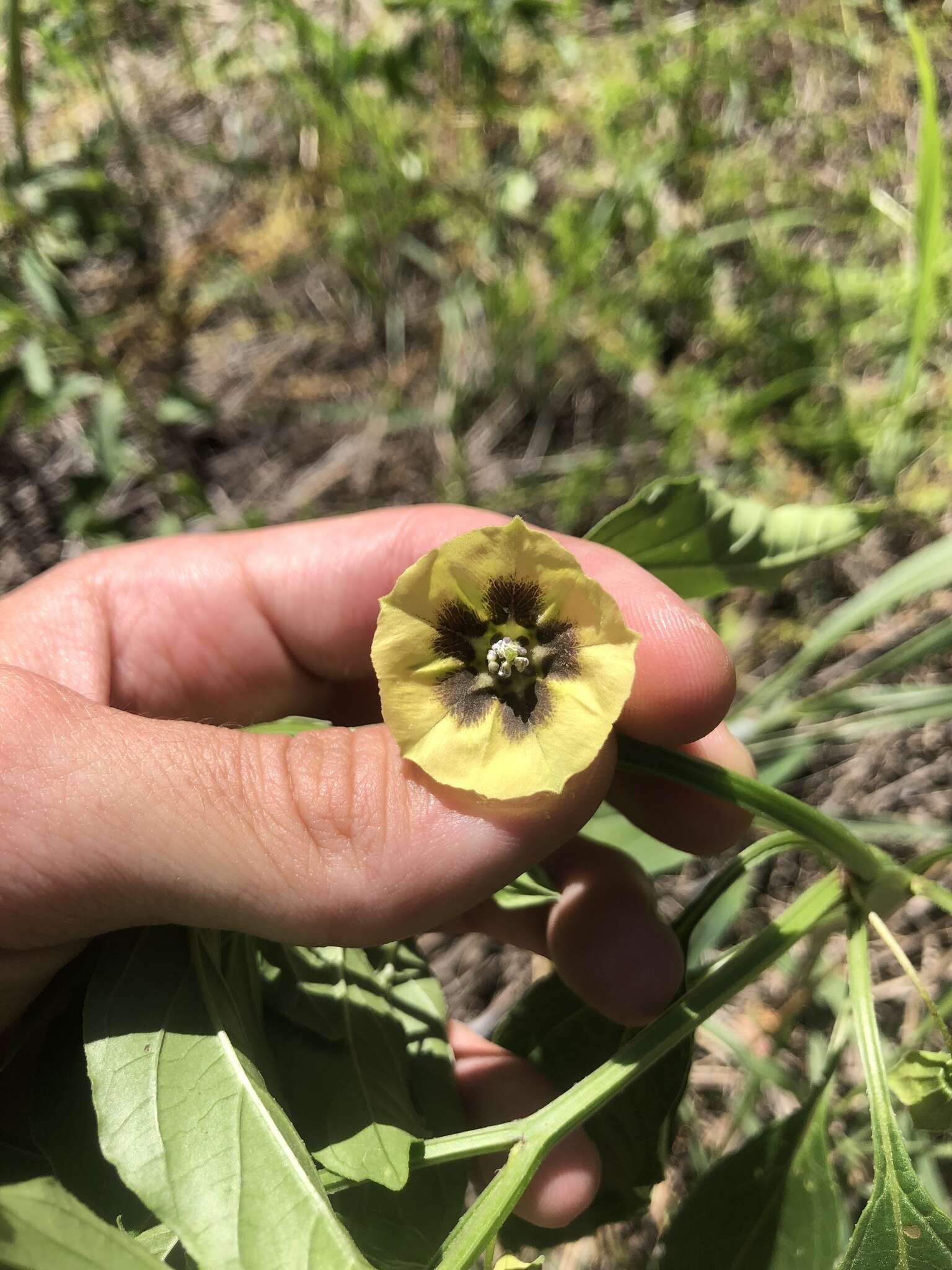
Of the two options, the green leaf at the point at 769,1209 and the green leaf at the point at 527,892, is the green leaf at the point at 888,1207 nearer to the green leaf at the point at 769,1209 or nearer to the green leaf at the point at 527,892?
the green leaf at the point at 769,1209

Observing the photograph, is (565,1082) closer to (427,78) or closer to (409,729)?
(409,729)

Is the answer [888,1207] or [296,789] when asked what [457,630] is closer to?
[296,789]

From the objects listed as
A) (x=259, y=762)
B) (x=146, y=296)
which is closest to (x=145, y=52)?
(x=146, y=296)

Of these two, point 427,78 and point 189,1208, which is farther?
point 427,78

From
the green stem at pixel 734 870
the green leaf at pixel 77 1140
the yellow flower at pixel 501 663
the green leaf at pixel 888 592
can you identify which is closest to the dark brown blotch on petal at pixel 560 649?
the yellow flower at pixel 501 663

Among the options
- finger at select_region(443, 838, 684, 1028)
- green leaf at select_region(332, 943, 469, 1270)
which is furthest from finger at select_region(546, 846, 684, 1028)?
green leaf at select_region(332, 943, 469, 1270)

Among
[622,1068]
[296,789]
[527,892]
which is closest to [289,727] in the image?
[296,789]

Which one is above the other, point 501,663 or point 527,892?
point 501,663

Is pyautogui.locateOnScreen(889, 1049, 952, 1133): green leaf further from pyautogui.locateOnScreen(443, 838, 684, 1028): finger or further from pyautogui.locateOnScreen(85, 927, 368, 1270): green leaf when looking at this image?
pyautogui.locateOnScreen(85, 927, 368, 1270): green leaf
